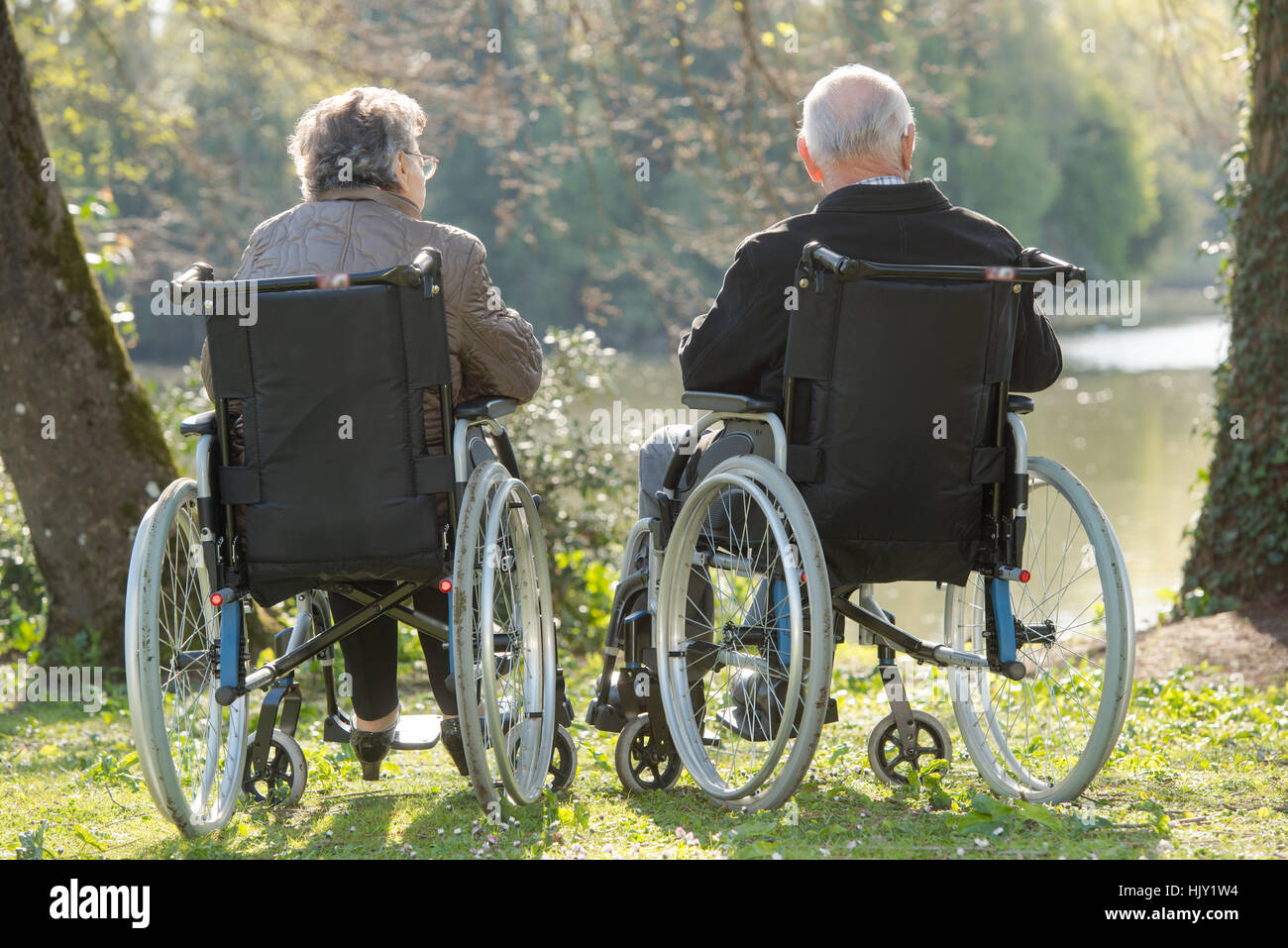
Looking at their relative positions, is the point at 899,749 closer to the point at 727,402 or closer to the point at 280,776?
the point at 727,402

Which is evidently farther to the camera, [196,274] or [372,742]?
[372,742]

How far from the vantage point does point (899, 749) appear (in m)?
3.19

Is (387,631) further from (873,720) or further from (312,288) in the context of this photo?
(873,720)

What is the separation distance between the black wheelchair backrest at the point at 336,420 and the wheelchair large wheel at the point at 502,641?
0.15 metres

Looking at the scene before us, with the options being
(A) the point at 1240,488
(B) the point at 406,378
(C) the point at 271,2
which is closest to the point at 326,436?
(B) the point at 406,378

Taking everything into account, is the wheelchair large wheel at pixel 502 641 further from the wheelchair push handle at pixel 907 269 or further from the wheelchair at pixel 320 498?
the wheelchair push handle at pixel 907 269

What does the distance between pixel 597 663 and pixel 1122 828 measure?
3.89 m

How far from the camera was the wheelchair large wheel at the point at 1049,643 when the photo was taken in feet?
8.75

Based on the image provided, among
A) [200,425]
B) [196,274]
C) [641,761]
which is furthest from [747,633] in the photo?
[196,274]

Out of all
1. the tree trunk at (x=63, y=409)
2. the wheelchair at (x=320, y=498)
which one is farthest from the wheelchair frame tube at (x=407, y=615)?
the tree trunk at (x=63, y=409)

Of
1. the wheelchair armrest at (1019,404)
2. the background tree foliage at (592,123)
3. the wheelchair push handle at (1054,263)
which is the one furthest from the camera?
the background tree foliage at (592,123)

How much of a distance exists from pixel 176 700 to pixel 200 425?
0.58 meters

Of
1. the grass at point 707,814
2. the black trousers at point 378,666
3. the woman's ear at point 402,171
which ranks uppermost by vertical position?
the woman's ear at point 402,171

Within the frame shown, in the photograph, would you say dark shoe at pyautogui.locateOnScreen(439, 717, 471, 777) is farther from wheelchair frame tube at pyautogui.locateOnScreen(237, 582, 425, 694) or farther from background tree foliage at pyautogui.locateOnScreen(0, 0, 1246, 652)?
background tree foliage at pyautogui.locateOnScreen(0, 0, 1246, 652)
